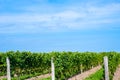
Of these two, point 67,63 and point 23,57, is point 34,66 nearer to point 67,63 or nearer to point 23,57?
point 23,57

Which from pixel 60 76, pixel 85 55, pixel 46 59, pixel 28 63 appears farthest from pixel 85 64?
pixel 60 76

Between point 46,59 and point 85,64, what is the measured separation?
582cm

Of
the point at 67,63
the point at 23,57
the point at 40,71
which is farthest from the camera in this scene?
the point at 40,71

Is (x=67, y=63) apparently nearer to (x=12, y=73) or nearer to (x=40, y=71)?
(x=12, y=73)

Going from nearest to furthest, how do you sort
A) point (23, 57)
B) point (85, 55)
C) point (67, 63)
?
1. point (67, 63)
2. point (23, 57)
3. point (85, 55)

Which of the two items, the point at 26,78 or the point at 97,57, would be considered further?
the point at 97,57

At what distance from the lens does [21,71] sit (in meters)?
35.3

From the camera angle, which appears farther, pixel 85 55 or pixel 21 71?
pixel 85 55

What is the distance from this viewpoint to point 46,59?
4044 centimetres

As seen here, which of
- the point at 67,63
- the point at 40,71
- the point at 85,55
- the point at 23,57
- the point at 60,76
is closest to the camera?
the point at 60,76

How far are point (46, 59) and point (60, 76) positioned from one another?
41.2ft

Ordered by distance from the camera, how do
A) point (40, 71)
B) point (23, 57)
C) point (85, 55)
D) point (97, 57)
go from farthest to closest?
1. point (97, 57)
2. point (85, 55)
3. point (40, 71)
4. point (23, 57)

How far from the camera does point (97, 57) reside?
5156cm

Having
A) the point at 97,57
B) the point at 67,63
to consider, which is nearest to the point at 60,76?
the point at 67,63
